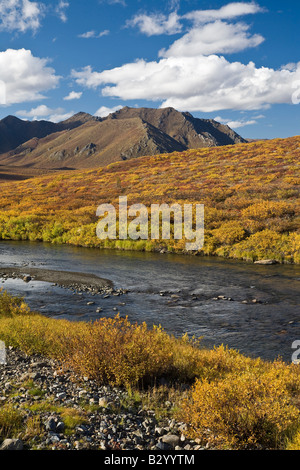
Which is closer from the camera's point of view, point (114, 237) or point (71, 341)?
point (71, 341)

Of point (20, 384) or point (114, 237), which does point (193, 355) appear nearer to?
point (20, 384)

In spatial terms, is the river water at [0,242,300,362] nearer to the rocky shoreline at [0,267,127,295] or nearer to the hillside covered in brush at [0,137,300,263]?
the rocky shoreline at [0,267,127,295]

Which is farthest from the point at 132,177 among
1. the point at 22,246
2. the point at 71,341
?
the point at 71,341

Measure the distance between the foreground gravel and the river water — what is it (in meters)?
5.25

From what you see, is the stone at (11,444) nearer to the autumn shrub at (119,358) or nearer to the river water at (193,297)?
the autumn shrub at (119,358)

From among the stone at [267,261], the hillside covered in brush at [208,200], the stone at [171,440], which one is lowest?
the stone at [171,440]

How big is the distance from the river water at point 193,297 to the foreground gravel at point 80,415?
5253 millimetres

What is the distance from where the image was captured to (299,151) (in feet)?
191

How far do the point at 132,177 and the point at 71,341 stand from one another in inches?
2068

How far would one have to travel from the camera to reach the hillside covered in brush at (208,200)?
97.3 feet

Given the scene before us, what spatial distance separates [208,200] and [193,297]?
24045 millimetres

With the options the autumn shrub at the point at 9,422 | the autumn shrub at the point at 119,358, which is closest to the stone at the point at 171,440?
the autumn shrub at the point at 119,358

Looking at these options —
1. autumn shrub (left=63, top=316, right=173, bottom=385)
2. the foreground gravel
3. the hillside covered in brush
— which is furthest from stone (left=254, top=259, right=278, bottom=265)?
the foreground gravel

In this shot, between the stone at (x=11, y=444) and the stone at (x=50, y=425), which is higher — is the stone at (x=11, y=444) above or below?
above
